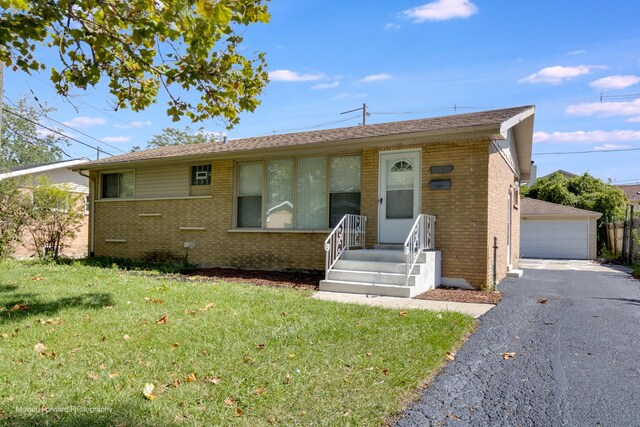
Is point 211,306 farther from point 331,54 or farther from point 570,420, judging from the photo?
point 331,54

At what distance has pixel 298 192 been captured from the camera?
1067cm

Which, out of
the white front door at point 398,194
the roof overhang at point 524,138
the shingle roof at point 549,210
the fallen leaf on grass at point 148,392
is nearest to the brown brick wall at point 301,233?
the white front door at point 398,194

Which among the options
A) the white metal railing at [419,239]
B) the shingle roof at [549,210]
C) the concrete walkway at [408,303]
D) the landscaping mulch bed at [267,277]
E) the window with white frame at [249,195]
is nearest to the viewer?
the concrete walkway at [408,303]

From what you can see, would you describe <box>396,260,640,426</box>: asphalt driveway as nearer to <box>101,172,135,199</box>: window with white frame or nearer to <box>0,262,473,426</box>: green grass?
<box>0,262,473,426</box>: green grass

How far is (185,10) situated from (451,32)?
27.2ft

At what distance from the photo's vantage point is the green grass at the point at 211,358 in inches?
119

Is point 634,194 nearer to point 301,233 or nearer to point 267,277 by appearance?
point 301,233

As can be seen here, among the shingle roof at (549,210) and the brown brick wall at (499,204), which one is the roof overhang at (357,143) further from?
the shingle roof at (549,210)

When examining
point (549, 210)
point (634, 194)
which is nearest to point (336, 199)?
point (549, 210)

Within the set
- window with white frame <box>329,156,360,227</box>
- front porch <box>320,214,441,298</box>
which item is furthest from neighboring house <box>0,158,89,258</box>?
front porch <box>320,214,441,298</box>

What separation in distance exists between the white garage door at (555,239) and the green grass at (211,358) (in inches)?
736

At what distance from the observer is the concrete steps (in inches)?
304

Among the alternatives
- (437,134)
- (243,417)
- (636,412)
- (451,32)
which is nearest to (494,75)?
(451,32)

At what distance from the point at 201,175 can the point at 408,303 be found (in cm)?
736
